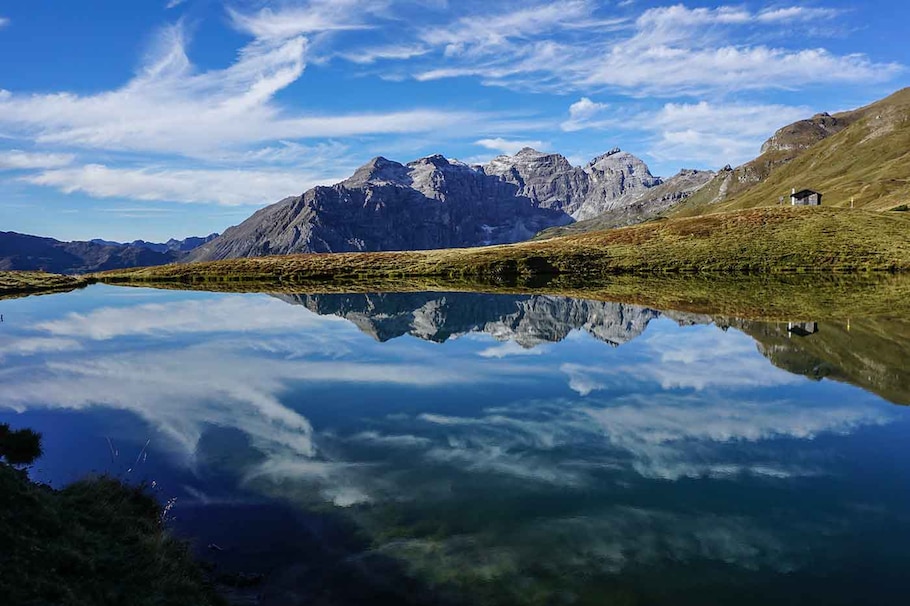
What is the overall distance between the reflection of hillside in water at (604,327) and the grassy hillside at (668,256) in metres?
48.6

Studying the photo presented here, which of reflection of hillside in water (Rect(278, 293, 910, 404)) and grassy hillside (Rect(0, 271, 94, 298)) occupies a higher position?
grassy hillside (Rect(0, 271, 94, 298))

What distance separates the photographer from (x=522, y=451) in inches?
886

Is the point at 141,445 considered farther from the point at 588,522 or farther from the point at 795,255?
the point at 795,255

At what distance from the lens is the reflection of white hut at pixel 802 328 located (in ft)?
151

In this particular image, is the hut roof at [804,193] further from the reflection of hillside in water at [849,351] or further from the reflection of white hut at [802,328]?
the reflection of white hut at [802,328]

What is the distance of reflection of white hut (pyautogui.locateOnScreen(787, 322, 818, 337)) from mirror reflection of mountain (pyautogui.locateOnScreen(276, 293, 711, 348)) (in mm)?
7657

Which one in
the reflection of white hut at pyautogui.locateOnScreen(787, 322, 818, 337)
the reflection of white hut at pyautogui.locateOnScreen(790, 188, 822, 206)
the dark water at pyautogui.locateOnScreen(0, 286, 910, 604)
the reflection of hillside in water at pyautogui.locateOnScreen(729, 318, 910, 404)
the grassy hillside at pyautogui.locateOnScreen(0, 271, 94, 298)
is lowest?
the dark water at pyautogui.locateOnScreen(0, 286, 910, 604)

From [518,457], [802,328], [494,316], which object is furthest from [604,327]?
[518,457]

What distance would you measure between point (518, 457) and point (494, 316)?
42.9m

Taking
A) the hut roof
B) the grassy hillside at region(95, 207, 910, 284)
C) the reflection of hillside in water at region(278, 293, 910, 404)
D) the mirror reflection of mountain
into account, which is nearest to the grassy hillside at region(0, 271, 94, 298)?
the grassy hillside at region(95, 207, 910, 284)

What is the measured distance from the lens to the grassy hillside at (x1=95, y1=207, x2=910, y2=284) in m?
114

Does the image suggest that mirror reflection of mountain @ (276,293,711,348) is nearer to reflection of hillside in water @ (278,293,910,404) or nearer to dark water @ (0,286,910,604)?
reflection of hillside in water @ (278,293,910,404)

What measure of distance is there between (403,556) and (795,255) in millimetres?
123794

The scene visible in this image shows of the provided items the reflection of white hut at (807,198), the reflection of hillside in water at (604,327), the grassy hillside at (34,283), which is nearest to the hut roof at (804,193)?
the reflection of white hut at (807,198)
